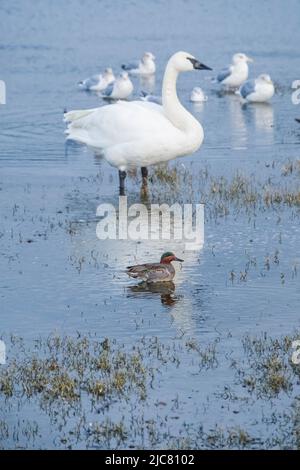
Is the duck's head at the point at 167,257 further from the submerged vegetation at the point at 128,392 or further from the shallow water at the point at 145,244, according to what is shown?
the submerged vegetation at the point at 128,392

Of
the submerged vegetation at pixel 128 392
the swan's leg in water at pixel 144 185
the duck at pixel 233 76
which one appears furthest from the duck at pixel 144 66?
the submerged vegetation at pixel 128 392

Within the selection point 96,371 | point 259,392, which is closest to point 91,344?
point 96,371

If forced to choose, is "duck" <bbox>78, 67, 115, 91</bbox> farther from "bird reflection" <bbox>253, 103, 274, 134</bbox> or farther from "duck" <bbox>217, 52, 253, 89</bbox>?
"bird reflection" <bbox>253, 103, 274, 134</bbox>

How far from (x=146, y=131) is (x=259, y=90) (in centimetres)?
931

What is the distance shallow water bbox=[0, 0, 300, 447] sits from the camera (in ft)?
28.8

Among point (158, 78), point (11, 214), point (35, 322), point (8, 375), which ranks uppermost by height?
point (158, 78)

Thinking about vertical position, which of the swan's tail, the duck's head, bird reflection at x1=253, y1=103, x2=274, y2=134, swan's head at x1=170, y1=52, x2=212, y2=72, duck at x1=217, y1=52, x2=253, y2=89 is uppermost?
duck at x1=217, y1=52, x2=253, y2=89

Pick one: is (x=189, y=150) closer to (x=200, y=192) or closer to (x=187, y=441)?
(x=200, y=192)

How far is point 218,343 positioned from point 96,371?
102 centimetres

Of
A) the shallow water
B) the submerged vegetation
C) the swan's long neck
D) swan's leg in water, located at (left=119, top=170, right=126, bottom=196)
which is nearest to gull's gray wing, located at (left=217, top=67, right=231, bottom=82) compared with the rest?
the shallow water

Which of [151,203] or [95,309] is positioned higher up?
[151,203]

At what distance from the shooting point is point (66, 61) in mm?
30703

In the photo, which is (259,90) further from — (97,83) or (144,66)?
(144,66)

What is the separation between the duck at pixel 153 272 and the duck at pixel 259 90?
41.8 feet
